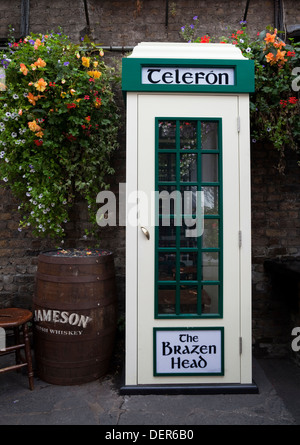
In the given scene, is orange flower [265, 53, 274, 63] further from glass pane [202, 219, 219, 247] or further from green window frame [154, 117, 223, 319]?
glass pane [202, 219, 219, 247]

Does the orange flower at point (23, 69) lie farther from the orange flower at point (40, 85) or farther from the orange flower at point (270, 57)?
the orange flower at point (270, 57)

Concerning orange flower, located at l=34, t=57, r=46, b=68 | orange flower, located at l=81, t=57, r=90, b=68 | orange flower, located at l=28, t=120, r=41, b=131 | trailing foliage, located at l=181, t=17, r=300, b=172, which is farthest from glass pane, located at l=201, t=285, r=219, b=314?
orange flower, located at l=34, t=57, r=46, b=68

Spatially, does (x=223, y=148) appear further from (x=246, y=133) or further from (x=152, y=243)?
(x=152, y=243)

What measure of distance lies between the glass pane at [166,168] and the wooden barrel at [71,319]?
0.89 meters

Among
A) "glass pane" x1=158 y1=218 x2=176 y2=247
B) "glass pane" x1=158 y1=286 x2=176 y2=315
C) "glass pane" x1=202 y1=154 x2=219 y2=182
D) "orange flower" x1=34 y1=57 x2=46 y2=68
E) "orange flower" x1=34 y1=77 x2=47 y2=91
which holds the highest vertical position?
"orange flower" x1=34 y1=57 x2=46 y2=68

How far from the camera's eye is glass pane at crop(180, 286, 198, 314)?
2.59m

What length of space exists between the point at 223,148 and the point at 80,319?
1830mm

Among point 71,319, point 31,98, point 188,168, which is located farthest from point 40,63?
point 71,319

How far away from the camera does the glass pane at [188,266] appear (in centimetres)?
260

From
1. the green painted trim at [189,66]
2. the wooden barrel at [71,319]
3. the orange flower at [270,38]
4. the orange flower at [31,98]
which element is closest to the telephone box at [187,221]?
the green painted trim at [189,66]

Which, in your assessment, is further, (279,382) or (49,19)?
(49,19)

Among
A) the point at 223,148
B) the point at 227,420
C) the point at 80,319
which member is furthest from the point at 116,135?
the point at 227,420

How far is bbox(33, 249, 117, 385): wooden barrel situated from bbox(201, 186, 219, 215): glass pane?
1.01 m

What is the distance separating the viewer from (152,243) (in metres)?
2.55
